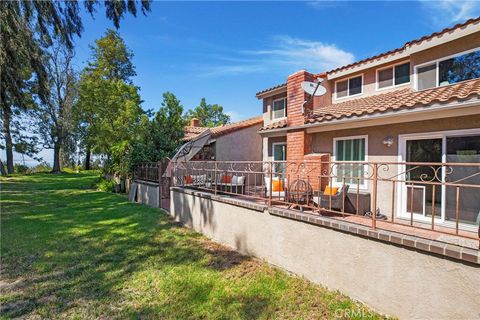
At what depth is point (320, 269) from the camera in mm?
5086

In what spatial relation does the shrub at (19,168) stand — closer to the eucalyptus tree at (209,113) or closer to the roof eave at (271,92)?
the eucalyptus tree at (209,113)

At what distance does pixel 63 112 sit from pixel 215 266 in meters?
44.5

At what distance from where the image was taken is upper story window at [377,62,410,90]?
10328 millimetres

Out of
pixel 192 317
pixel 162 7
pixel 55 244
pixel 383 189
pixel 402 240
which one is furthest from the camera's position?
pixel 162 7

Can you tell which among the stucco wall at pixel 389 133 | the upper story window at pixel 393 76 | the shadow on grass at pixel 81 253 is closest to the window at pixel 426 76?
the upper story window at pixel 393 76

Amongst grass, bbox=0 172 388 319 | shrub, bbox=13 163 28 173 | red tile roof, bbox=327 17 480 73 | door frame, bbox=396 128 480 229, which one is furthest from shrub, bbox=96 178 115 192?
shrub, bbox=13 163 28 173

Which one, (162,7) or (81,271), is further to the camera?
(162,7)

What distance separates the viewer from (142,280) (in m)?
5.42

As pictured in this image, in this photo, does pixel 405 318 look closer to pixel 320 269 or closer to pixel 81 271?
pixel 320 269

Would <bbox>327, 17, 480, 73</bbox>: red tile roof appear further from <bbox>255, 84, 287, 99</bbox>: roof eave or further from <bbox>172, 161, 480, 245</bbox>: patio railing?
<bbox>172, 161, 480, 245</bbox>: patio railing

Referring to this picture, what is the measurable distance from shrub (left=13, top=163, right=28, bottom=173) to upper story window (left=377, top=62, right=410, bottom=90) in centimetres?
4605

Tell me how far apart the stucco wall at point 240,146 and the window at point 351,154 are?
9.70 meters

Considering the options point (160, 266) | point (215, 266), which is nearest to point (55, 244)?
point (160, 266)

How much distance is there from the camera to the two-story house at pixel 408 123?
6711 mm
